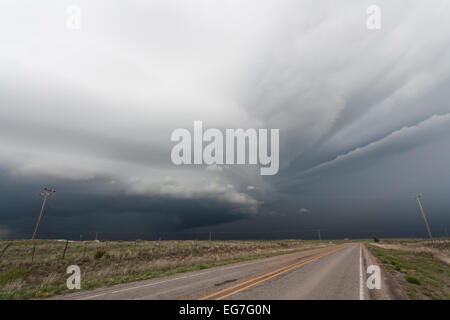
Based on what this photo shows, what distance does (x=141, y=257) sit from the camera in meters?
27.2

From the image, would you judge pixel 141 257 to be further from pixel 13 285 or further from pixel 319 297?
pixel 319 297

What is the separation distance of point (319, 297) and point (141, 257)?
2474 centimetres

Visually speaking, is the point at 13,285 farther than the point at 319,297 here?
Yes
